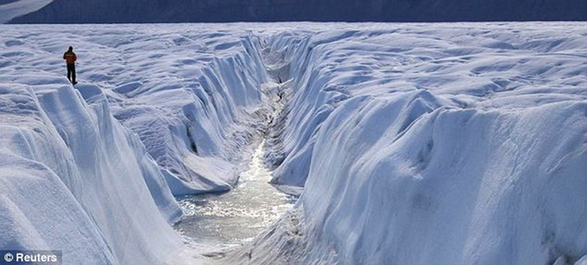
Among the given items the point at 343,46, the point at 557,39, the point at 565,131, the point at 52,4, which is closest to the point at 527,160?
the point at 565,131

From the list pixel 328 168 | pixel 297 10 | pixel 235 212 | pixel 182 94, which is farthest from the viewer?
pixel 297 10

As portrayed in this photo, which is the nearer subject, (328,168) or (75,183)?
(75,183)

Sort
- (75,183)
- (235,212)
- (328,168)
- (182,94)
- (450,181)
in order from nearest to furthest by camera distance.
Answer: (450,181) → (75,183) → (328,168) → (235,212) → (182,94)

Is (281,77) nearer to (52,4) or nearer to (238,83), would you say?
(238,83)

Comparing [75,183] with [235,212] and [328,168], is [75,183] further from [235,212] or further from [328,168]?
[235,212]

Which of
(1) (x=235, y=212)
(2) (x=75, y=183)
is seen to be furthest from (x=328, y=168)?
(2) (x=75, y=183)

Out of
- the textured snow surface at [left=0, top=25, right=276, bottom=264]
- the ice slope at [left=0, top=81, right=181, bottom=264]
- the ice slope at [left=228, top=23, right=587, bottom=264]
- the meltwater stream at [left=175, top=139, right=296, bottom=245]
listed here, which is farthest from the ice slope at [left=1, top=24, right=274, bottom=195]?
the ice slope at [left=228, top=23, right=587, bottom=264]

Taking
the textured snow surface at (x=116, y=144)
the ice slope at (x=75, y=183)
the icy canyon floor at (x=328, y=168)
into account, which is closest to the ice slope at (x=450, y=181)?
the icy canyon floor at (x=328, y=168)
